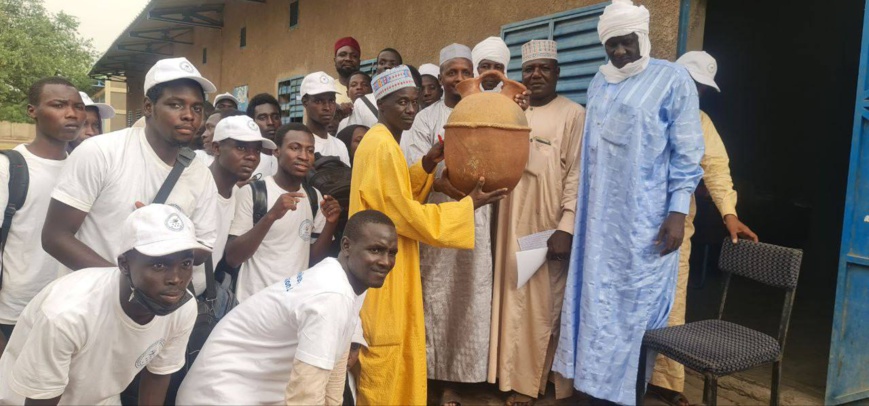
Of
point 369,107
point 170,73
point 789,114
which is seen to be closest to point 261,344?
point 170,73

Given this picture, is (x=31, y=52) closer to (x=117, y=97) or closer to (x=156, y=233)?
(x=117, y=97)

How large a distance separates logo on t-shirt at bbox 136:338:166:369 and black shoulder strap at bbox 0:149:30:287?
97 cm

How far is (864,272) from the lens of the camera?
292 centimetres

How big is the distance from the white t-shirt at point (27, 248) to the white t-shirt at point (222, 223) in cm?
71

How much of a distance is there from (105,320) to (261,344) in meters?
0.51

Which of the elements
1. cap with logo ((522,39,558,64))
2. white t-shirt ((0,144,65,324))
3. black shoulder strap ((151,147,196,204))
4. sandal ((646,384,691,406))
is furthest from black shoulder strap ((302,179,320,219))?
sandal ((646,384,691,406))

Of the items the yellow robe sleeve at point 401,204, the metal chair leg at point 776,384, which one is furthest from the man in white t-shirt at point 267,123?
the metal chair leg at point 776,384

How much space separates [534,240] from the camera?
10.7 ft

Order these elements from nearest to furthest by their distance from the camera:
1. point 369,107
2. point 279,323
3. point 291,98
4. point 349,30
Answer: point 279,323, point 369,107, point 349,30, point 291,98

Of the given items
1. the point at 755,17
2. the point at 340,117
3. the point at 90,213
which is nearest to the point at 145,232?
the point at 90,213

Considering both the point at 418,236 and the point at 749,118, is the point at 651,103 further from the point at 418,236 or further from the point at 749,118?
the point at 749,118

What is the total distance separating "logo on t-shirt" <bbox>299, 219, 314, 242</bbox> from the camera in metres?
3.05

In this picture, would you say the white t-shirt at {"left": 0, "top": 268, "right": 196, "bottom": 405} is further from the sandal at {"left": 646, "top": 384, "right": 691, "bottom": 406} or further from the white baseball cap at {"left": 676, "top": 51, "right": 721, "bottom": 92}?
the white baseball cap at {"left": 676, "top": 51, "right": 721, "bottom": 92}

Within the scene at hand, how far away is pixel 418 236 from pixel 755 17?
684cm
